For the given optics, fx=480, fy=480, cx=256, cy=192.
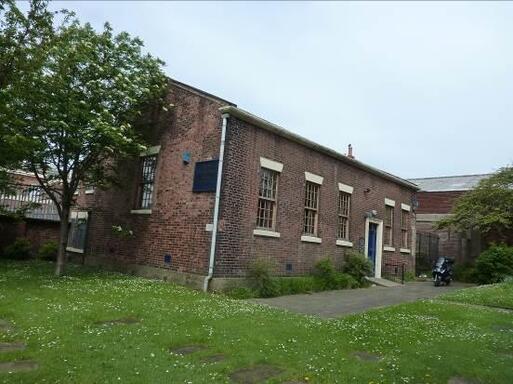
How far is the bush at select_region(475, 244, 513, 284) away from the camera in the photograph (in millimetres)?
21719

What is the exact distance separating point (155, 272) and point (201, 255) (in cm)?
240

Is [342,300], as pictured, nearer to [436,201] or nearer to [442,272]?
[442,272]

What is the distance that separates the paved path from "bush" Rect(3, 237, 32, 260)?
40.2 ft

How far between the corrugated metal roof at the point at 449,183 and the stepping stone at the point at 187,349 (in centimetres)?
3099

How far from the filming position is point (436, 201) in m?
34.2

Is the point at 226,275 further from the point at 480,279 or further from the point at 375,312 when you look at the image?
the point at 480,279

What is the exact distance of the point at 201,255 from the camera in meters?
13.8

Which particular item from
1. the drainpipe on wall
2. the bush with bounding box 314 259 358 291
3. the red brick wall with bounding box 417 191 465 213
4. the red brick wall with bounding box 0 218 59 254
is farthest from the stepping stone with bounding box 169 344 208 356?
the red brick wall with bounding box 417 191 465 213

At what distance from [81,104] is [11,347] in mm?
8158

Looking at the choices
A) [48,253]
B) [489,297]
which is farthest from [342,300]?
[48,253]

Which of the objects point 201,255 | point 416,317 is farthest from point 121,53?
point 416,317

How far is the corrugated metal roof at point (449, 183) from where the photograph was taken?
35094 mm

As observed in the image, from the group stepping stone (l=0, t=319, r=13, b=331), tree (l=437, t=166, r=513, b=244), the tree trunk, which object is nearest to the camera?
stepping stone (l=0, t=319, r=13, b=331)

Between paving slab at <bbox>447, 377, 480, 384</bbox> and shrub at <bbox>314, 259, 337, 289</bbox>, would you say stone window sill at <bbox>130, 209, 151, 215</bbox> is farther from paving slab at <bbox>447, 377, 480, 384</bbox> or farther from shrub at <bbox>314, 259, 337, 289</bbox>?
paving slab at <bbox>447, 377, 480, 384</bbox>
